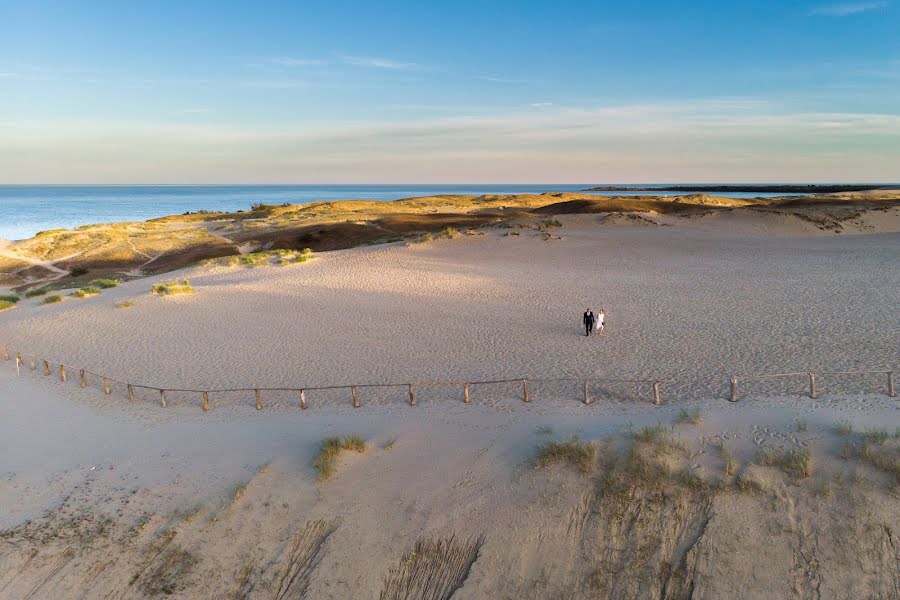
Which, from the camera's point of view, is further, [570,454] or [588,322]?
[588,322]

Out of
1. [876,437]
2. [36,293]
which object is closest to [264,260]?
[36,293]

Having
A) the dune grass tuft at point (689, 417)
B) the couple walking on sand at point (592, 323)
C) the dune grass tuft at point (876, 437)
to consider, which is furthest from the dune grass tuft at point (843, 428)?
the couple walking on sand at point (592, 323)

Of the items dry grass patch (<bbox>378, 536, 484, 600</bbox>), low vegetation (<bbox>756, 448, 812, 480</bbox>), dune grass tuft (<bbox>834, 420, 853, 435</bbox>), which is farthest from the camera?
dune grass tuft (<bbox>834, 420, 853, 435</bbox>)

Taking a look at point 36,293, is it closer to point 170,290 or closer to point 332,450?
point 170,290

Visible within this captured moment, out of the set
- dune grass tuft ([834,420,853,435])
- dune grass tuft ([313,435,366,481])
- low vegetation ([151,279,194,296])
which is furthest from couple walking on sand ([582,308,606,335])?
low vegetation ([151,279,194,296])

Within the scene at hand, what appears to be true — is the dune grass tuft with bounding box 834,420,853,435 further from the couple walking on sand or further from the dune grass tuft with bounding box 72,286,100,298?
the dune grass tuft with bounding box 72,286,100,298

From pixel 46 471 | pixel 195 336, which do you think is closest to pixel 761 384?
pixel 46 471
